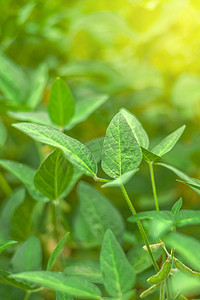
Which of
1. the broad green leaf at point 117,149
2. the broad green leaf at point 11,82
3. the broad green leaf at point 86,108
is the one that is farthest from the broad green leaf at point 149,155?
the broad green leaf at point 11,82

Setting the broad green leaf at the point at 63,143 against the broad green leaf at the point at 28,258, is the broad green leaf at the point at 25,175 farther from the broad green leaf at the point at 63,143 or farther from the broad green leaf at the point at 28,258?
the broad green leaf at the point at 63,143

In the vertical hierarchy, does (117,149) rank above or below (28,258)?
above

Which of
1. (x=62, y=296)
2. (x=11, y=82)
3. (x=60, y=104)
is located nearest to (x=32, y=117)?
(x=60, y=104)

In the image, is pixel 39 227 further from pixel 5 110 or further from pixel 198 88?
pixel 198 88

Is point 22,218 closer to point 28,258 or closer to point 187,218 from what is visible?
point 28,258

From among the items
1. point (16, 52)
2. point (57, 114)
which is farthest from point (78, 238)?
point (16, 52)

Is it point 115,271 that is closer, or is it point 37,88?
point 115,271

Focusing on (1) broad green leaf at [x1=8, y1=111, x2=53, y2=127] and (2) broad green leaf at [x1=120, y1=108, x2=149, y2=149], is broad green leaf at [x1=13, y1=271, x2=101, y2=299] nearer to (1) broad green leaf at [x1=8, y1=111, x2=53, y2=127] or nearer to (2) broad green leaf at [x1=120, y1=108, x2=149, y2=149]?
(2) broad green leaf at [x1=120, y1=108, x2=149, y2=149]
